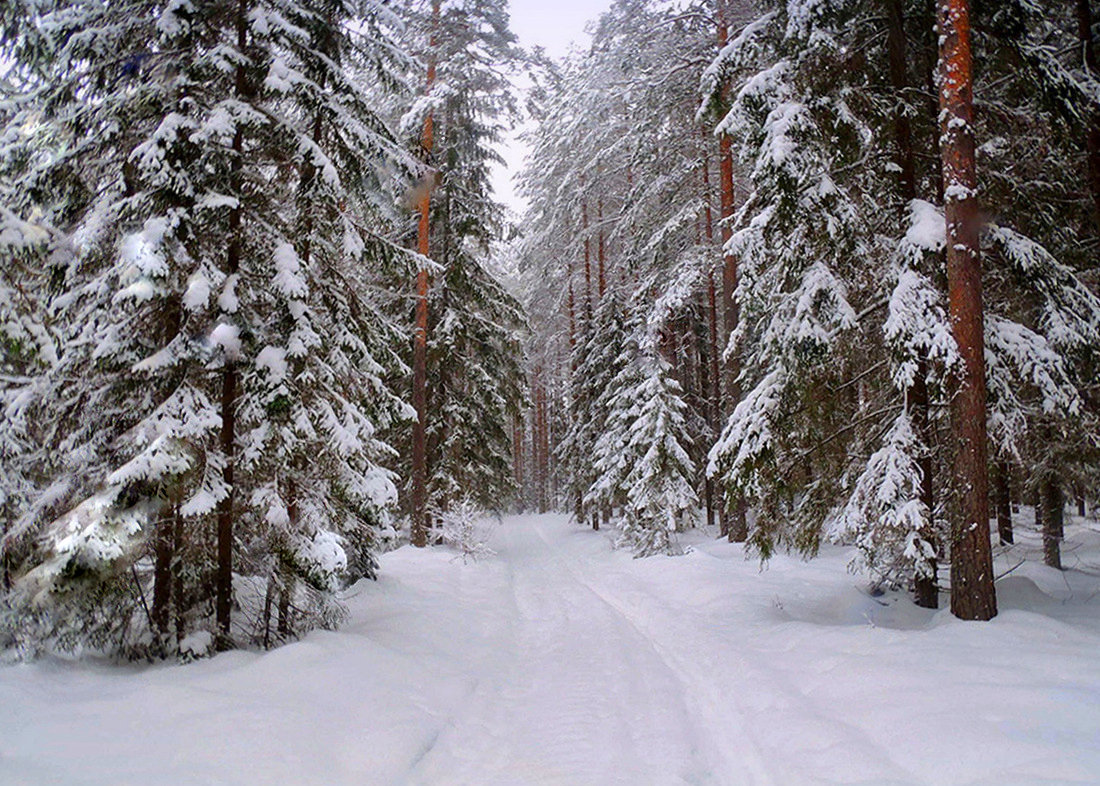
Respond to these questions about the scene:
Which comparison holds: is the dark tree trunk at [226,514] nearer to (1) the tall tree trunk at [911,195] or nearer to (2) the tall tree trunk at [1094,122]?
(1) the tall tree trunk at [911,195]

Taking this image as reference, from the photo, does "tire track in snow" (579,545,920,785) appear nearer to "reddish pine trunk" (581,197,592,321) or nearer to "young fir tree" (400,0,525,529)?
"young fir tree" (400,0,525,529)

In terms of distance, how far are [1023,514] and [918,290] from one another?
24806 millimetres

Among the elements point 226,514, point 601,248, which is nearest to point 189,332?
point 226,514

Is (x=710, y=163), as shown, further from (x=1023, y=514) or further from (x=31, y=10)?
(x=1023, y=514)

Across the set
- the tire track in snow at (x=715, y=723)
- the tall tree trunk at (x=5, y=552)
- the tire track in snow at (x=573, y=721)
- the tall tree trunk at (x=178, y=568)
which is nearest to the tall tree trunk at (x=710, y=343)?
the tire track in snow at (x=573, y=721)

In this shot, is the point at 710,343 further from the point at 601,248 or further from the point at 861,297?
the point at 861,297

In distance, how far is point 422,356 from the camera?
15102 millimetres

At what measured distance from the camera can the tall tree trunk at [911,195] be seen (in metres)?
7.21

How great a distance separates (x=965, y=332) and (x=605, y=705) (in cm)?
561

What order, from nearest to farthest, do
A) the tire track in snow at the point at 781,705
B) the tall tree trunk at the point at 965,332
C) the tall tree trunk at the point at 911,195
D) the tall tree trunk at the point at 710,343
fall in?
the tire track in snow at the point at 781,705 < the tall tree trunk at the point at 965,332 < the tall tree trunk at the point at 911,195 < the tall tree trunk at the point at 710,343

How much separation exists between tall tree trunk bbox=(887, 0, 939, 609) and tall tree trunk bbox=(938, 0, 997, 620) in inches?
18.1

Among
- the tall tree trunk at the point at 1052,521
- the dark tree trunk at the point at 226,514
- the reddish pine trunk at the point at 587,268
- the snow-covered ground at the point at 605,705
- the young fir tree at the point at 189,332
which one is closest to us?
the snow-covered ground at the point at 605,705

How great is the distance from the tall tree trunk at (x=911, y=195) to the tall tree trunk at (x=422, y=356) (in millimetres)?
10240

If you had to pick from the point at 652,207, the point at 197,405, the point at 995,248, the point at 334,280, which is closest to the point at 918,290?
the point at 995,248
